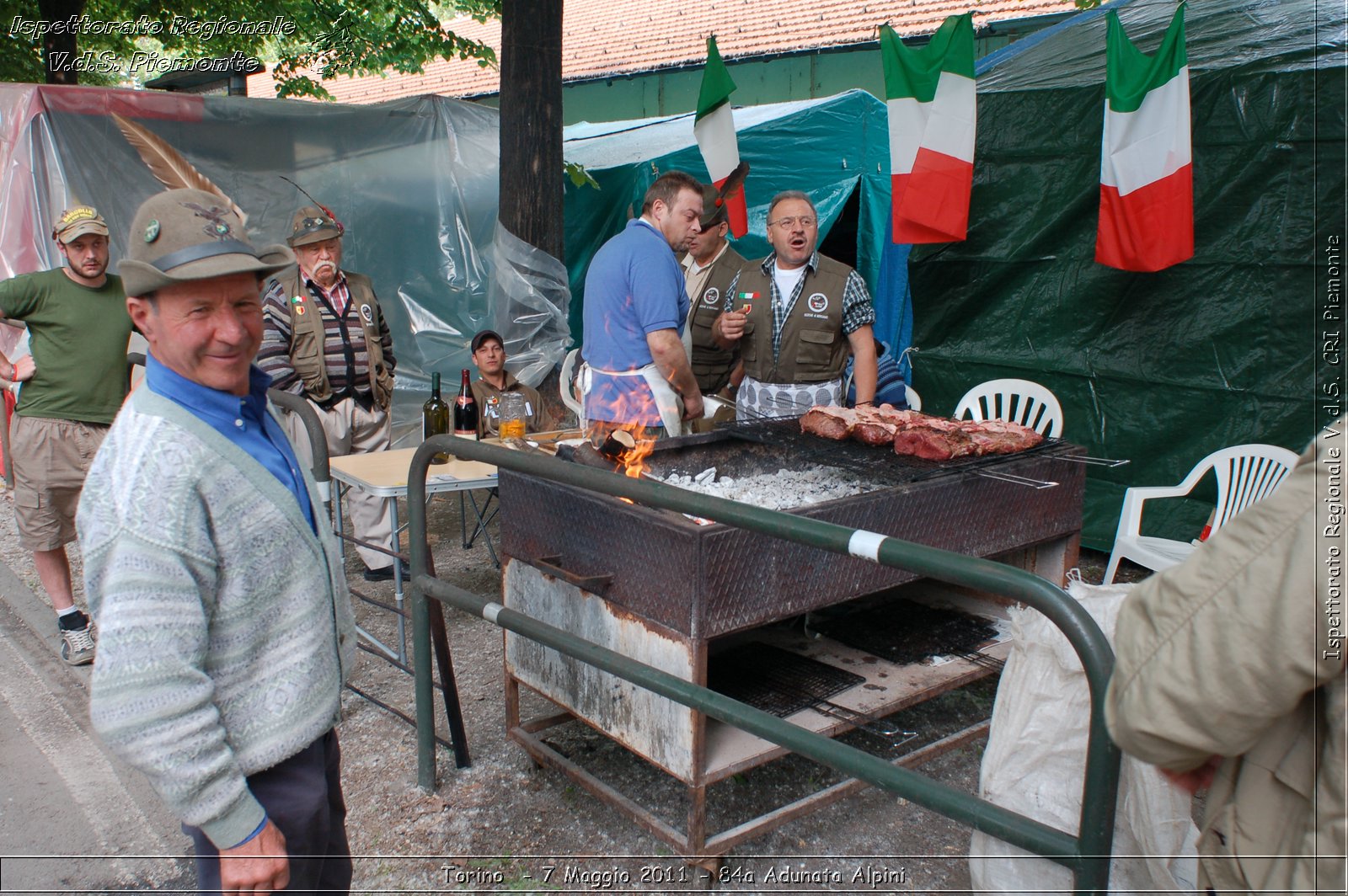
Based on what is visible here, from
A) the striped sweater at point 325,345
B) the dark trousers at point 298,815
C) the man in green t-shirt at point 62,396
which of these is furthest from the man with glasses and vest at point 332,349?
the dark trousers at point 298,815

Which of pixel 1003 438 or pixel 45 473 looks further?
pixel 45 473

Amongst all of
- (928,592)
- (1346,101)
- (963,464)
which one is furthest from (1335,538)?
(1346,101)

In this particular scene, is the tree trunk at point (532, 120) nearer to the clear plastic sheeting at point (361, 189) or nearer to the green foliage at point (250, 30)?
the clear plastic sheeting at point (361, 189)

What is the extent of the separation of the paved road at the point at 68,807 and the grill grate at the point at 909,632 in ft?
9.03

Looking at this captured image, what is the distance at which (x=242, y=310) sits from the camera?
1.88m

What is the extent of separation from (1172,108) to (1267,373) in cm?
161

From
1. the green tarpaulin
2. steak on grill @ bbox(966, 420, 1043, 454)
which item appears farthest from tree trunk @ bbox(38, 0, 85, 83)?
steak on grill @ bbox(966, 420, 1043, 454)

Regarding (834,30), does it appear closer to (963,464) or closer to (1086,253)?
(1086,253)

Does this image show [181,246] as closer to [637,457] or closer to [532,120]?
[637,457]

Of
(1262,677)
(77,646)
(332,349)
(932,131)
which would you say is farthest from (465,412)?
(1262,677)

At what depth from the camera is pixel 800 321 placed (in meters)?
5.28

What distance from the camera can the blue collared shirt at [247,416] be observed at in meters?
1.80

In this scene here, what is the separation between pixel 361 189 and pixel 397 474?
5.38 meters

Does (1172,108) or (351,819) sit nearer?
(351,819)
